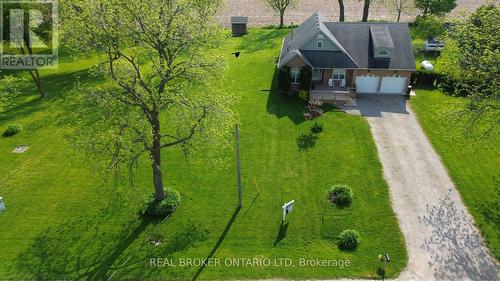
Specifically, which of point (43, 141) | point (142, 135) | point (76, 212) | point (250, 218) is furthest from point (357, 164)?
point (43, 141)

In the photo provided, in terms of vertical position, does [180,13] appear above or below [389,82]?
above

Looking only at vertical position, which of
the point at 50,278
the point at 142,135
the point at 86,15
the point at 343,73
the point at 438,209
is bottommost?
the point at 50,278

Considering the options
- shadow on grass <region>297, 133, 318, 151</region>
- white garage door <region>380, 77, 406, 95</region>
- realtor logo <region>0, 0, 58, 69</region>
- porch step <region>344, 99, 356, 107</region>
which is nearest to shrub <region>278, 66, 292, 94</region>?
porch step <region>344, 99, 356, 107</region>

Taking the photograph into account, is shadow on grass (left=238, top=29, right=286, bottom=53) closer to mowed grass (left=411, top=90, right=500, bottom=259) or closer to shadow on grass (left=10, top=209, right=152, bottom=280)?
mowed grass (left=411, top=90, right=500, bottom=259)

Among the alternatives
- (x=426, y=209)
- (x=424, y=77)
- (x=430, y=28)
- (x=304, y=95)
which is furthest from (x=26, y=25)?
(x=430, y=28)

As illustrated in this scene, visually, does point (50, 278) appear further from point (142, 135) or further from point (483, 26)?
point (483, 26)

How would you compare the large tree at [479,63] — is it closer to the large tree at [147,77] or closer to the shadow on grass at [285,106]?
the shadow on grass at [285,106]

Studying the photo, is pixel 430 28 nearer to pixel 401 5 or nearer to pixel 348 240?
pixel 401 5
